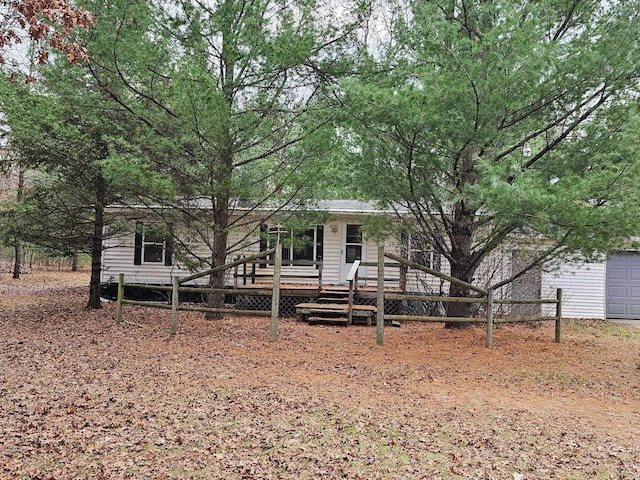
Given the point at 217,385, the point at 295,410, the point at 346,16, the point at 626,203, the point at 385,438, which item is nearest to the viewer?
the point at 385,438

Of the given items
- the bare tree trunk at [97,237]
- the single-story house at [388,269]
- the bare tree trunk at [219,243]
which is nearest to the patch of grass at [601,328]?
the single-story house at [388,269]

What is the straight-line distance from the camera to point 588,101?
6.91m

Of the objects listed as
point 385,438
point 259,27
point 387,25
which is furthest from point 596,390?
point 259,27

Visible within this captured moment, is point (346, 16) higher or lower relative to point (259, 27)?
higher

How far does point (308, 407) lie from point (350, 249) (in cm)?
1029

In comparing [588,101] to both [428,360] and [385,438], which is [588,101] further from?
[385,438]

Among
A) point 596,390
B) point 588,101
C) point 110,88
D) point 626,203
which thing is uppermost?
point 110,88

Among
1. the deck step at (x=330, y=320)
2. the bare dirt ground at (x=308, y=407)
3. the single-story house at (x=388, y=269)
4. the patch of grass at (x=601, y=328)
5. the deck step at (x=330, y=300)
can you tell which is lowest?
the bare dirt ground at (x=308, y=407)

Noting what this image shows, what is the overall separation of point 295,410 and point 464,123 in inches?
176

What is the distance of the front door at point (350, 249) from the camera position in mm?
14805

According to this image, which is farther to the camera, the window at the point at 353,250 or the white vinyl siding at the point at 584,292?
the window at the point at 353,250

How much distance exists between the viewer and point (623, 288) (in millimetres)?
14336

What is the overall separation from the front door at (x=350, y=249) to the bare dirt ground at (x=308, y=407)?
5.72 meters

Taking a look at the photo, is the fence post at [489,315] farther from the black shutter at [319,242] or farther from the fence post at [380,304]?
the black shutter at [319,242]
